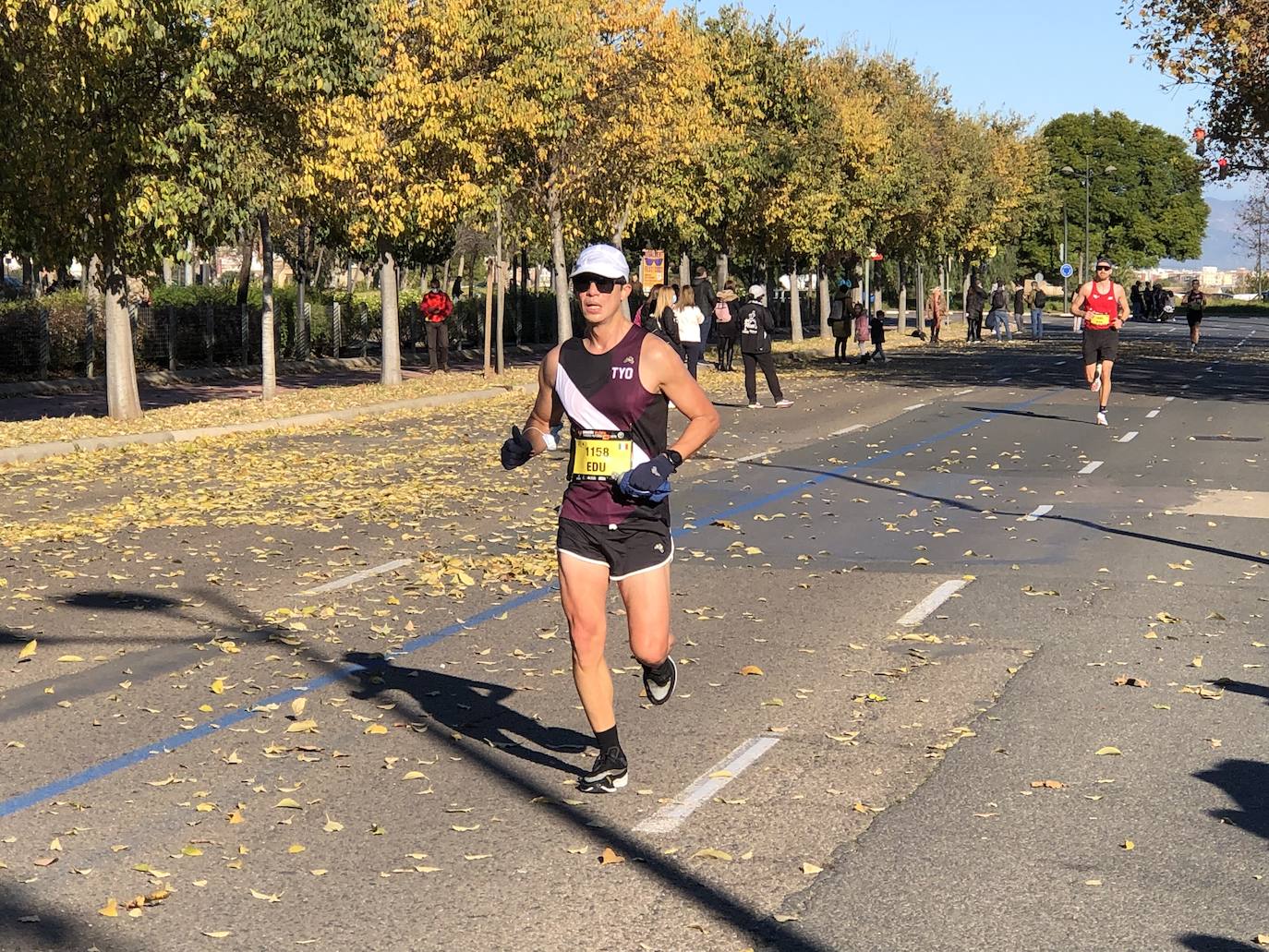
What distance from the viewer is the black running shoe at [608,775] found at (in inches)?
254

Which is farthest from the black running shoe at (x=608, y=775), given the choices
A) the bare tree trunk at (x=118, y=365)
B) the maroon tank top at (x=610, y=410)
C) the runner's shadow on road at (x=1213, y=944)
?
the bare tree trunk at (x=118, y=365)

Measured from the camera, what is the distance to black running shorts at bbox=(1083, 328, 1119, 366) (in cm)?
2262

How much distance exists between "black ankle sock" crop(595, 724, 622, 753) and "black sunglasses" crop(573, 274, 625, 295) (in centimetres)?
157

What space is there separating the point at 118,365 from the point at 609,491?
19302mm

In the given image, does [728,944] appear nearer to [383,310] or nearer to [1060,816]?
[1060,816]

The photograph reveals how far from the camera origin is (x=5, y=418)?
25688 mm

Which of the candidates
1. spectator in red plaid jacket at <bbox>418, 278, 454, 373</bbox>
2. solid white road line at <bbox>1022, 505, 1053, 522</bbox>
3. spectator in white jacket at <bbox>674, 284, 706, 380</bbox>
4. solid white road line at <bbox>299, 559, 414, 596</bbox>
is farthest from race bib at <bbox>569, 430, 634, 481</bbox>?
spectator in red plaid jacket at <bbox>418, 278, 454, 373</bbox>

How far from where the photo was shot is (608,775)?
6.45 meters

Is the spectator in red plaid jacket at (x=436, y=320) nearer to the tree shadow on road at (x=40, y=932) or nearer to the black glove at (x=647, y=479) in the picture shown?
the black glove at (x=647, y=479)

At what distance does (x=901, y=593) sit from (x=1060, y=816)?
15.3 ft

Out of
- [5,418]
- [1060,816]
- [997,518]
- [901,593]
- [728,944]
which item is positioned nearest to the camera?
[728,944]

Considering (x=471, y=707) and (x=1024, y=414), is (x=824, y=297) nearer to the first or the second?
(x=1024, y=414)

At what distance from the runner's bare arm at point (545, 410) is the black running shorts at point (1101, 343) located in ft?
55.4

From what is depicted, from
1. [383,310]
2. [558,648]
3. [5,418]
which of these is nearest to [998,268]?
[383,310]
